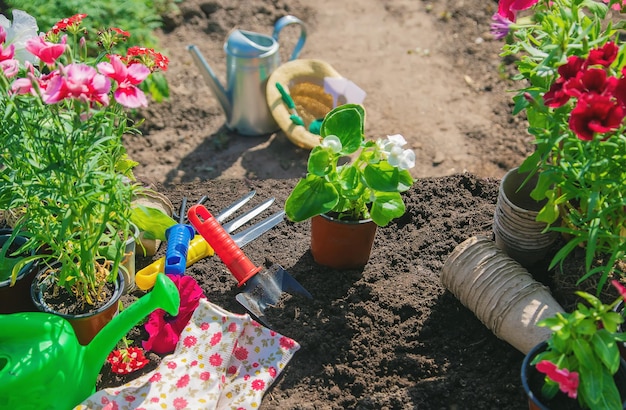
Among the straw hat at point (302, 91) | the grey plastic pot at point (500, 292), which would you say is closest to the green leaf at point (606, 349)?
the grey plastic pot at point (500, 292)

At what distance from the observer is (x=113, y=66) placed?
183cm

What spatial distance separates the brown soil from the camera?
2.19 m

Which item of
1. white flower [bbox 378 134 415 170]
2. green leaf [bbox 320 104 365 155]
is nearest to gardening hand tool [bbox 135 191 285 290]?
green leaf [bbox 320 104 365 155]

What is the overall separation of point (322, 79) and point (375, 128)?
A: 15.4 inches

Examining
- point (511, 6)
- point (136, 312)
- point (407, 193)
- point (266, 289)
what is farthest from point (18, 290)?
point (511, 6)

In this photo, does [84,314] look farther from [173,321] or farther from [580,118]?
[580,118]

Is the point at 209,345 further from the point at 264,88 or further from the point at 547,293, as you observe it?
the point at 264,88

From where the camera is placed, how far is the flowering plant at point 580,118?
171 cm

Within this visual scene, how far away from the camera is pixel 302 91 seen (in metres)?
3.76

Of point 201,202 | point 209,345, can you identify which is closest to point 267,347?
point 209,345

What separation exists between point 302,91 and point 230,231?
1.30 m

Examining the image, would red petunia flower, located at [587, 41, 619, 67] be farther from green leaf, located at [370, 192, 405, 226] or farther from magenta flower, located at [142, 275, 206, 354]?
magenta flower, located at [142, 275, 206, 354]

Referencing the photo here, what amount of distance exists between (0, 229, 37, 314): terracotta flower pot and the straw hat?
162cm

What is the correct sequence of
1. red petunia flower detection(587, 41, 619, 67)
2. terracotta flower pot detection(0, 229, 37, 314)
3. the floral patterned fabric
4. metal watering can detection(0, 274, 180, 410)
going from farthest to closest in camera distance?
terracotta flower pot detection(0, 229, 37, 314) < the floral patterned fabric < metal watering can detection(0, 274, 180, 410) < red petunia flower detection(587, 41, 619, 67)
